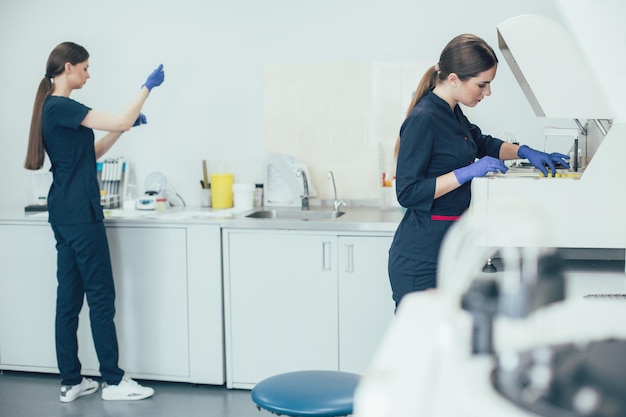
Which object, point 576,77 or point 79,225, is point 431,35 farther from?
point 79,225

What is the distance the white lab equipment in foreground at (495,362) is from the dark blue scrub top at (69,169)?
7.56 feet

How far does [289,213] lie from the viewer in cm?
373

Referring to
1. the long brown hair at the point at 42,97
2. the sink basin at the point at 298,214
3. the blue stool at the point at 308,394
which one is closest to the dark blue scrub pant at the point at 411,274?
the blue stool at the point at 308,394

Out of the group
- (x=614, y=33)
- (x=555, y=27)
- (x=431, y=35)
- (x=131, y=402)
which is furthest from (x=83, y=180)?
(x=614, y=33)

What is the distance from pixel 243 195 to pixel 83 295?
0.90m

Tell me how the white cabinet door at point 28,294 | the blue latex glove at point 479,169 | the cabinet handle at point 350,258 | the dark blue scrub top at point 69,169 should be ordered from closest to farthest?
1. the blue latex glove at point 479,169
2. the dark blue scrub top at point 69,169
3. the cabinet handle at point 350,258
4. the white cabinet door at point 28,294

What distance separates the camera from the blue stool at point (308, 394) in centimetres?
188

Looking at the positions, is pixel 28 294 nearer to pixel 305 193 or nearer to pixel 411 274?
pixel 305 193

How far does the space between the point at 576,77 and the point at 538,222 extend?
1.27 m

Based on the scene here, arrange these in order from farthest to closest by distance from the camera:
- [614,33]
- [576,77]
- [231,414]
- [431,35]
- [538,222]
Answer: [431,35] < [231,414] < [576,77] < [614,33] < [538,222]

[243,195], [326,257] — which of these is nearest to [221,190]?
[243,195]

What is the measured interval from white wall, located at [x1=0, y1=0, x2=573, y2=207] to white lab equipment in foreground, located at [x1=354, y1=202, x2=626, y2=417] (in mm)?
2627

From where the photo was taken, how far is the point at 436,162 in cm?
239

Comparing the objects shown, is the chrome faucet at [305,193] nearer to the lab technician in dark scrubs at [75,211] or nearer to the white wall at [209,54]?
the white wall at [209,54]
